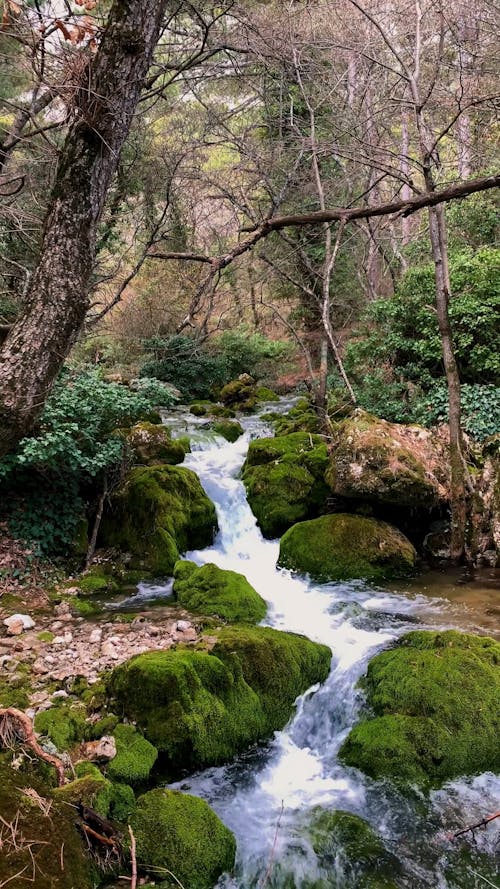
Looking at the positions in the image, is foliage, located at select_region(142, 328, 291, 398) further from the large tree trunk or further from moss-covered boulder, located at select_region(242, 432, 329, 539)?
the large tree trunk

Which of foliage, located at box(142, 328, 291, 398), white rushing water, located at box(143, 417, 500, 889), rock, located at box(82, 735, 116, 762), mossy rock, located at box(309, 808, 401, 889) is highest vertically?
foliage, located at box(142, 328, 291, 398)

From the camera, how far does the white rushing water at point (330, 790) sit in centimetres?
343

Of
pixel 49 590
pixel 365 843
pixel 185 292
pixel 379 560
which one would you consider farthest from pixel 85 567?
pixel 185 292

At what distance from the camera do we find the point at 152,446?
9.88 metres

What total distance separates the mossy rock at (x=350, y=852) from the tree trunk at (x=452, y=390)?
4834 mm

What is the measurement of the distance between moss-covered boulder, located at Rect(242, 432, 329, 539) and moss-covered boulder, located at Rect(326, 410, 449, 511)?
59 cm

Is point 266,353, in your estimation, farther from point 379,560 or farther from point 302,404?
point 379,560

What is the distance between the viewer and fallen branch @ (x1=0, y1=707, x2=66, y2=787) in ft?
8.95

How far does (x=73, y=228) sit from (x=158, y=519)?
19.2 ft

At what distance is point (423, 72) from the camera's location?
10.6m

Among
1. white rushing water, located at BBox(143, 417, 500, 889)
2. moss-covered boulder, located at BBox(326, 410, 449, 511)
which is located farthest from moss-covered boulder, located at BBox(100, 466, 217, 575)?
moss-covered boulder, located at BBox(326, 410, 449, 511)

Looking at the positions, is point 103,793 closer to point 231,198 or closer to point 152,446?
point 152,446

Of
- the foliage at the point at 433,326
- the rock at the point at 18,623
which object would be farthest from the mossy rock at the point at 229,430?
the rock at the point at 18,623

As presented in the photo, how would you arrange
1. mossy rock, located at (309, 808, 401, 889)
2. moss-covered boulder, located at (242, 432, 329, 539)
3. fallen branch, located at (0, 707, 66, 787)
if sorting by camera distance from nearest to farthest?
fallen branch, located at (0, 707, 66, 787), mossy rock, located at (309, 808, 401, 889), moss-covered boulder, located at (242, 432, 329, 539)
